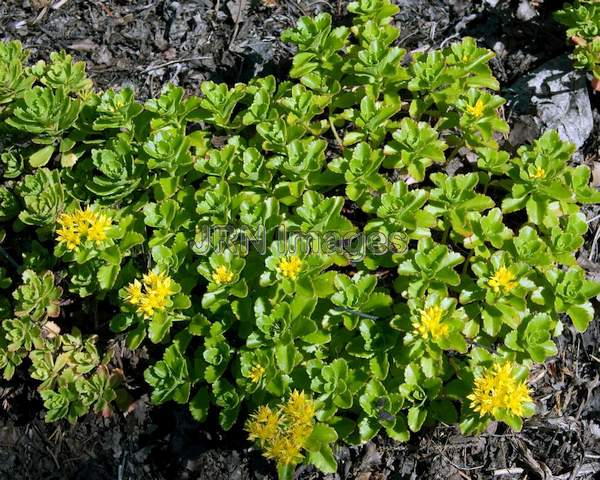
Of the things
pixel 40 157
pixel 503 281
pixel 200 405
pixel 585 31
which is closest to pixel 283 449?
Answer: pixel 200 405

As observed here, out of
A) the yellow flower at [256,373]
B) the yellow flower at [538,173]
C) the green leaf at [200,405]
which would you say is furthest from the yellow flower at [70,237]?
the yellow flower at [538,173]

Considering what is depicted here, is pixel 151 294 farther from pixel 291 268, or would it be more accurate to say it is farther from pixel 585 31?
pixel 585 31

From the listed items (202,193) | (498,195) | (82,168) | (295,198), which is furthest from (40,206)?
(498,195)

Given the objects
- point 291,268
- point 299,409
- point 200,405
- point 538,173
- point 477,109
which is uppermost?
point 477,109

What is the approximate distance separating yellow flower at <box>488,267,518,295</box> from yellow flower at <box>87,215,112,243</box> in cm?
197

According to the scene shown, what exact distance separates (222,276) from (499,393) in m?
1.42

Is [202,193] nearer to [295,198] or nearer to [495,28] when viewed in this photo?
[295,198]

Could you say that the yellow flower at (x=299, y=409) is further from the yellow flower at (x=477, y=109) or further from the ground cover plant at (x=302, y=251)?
the yellow flower at (x=477, y=109)

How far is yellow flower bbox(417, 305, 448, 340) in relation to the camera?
2.90 m

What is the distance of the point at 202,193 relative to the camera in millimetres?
3445

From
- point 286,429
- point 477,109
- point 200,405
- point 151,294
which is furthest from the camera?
point 477,109

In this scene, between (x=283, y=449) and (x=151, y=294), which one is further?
(x=151, y=294)

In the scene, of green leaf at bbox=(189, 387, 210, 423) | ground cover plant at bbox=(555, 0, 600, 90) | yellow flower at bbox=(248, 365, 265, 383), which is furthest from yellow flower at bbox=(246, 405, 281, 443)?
ground cover plant at bbox=(555, 0, 600, 90)

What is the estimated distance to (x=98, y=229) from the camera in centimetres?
321
